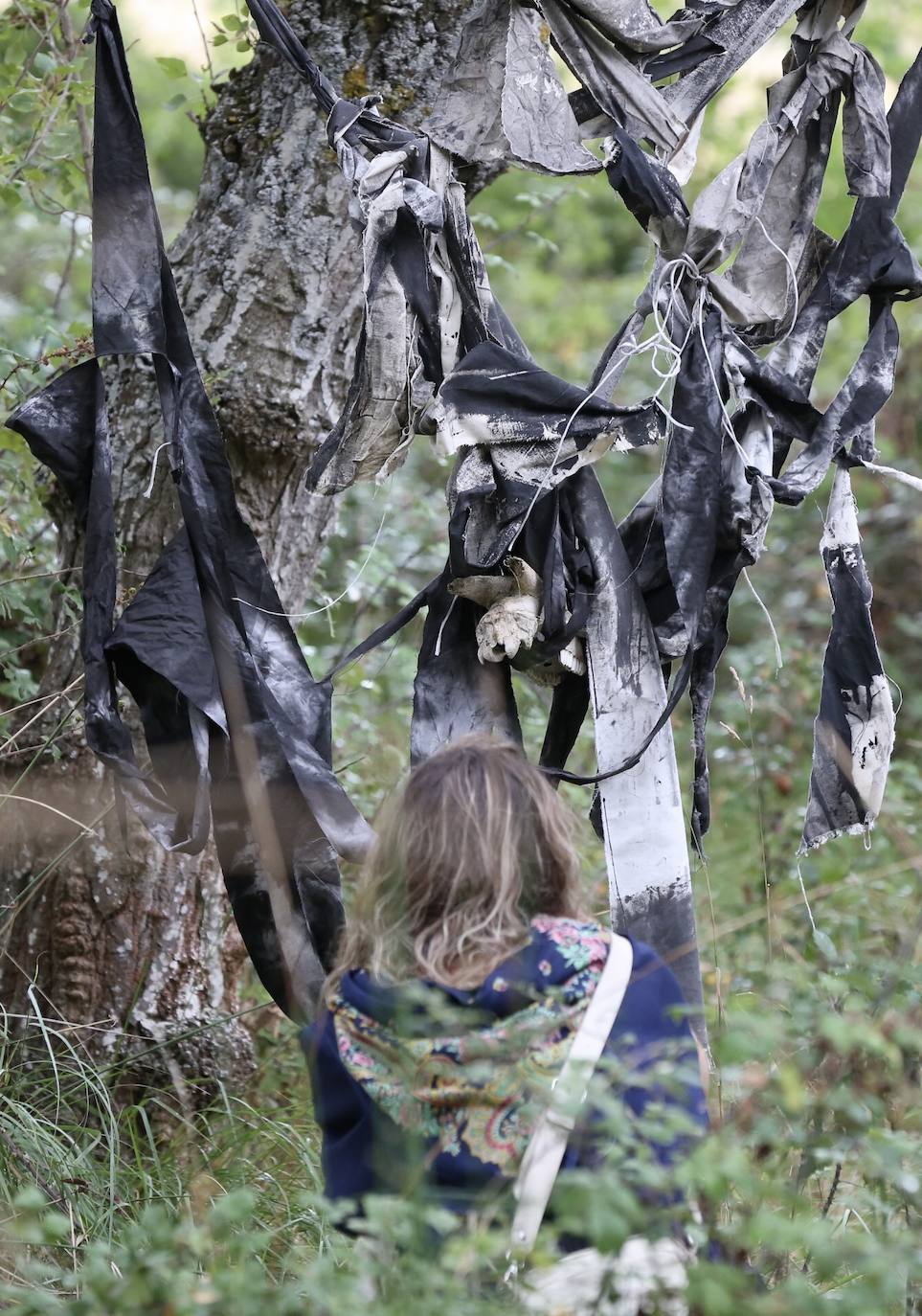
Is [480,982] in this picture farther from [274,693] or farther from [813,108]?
[813,108]

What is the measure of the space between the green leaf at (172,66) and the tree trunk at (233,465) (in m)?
0.26

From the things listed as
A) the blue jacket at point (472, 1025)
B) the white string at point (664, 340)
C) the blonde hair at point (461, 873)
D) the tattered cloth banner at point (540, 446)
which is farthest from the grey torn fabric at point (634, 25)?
the blue jacket at point (472, 1025)

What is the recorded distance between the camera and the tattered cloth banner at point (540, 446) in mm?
2100

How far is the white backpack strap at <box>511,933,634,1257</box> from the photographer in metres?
1.41

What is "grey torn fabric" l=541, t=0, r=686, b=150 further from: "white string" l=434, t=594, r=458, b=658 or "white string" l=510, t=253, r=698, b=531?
"white string" l=434, t=594, r=458, b=658

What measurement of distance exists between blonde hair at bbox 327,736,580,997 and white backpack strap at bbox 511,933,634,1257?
11cm

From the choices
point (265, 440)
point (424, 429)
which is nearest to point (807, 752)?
point (265, 440)

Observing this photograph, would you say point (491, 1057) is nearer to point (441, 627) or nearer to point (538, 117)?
point (441, 627)

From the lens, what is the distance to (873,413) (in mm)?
2283

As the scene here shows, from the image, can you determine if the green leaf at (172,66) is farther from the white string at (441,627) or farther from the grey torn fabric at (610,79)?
the white string at (441,627)

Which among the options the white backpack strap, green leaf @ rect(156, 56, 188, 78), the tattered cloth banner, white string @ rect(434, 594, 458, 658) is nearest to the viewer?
the white backpack strap

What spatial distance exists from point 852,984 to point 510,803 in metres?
0.42

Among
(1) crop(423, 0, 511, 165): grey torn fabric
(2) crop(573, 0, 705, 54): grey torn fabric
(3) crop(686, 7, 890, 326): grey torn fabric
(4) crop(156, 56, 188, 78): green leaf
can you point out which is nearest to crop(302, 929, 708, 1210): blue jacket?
(3) crop(686, 7, 890, 326): grey torn fabric

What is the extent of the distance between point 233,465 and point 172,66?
3.38ft
